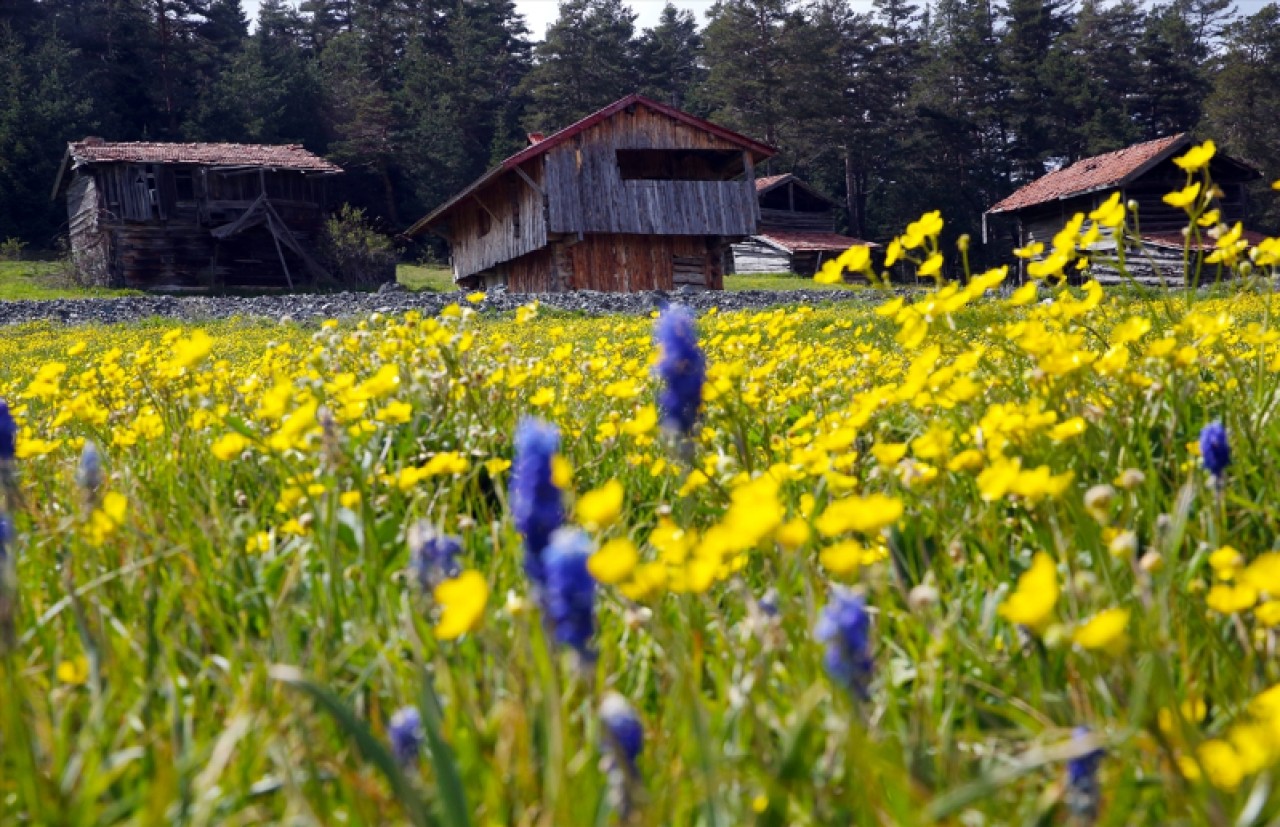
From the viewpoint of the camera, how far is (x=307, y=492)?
1810 mm

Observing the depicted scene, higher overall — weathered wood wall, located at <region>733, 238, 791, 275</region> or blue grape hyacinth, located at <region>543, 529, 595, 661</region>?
weathered wood wall, located at <region>733, 238, 791, 275</region>

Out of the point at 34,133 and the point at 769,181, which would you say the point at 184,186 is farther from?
the point at 769,181

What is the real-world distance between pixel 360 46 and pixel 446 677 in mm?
53784

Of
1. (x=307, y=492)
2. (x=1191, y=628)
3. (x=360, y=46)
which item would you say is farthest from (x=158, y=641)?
(x=360, y=46)

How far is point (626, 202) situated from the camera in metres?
24.2

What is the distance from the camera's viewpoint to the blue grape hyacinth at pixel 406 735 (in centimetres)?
110

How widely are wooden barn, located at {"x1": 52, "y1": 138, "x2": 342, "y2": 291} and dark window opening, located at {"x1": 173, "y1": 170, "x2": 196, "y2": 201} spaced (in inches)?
1.1

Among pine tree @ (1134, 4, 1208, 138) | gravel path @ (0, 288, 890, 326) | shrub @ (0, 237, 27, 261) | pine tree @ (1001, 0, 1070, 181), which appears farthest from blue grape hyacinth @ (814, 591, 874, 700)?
pine tree @ (1134, 4, 1208, 138)

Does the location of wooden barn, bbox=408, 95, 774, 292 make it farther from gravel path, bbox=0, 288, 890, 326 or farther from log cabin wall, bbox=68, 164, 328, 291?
log cabin wall, bbox=68, 164, 328, 291

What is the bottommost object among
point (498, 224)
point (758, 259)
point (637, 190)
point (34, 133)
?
point (758, 259)

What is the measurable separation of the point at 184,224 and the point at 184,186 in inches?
43.4

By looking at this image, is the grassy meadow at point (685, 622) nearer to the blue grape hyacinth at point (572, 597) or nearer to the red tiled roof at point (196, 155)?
the blue grape hyacinth at point (572, 597)

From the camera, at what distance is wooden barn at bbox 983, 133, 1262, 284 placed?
1097 inches

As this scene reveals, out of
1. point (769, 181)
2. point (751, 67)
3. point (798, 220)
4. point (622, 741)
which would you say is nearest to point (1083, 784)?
point (622, 741)
